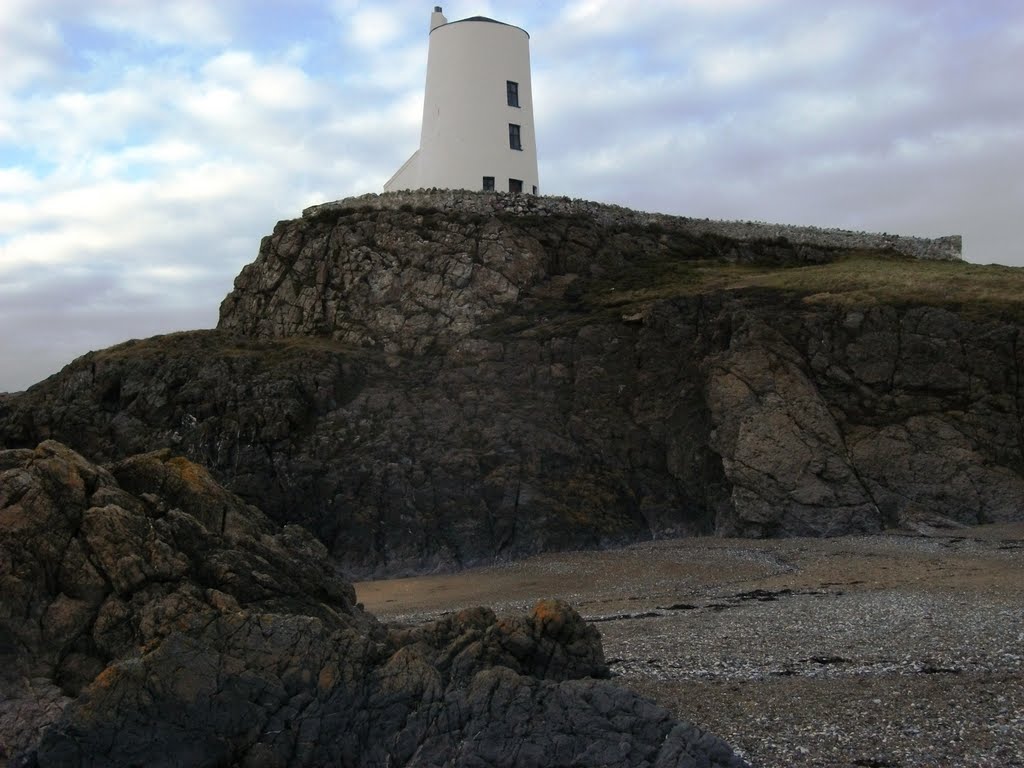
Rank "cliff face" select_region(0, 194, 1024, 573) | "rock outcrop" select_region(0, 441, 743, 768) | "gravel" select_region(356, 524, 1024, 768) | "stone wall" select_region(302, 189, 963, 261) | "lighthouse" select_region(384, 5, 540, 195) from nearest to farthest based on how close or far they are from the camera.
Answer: "rock outcrop" select_region(0, 441, 743, 768), "gravel" select_region(356, 524, 1024, 768), "cliff face" select_region(0, 194, 1024, 573), "stone wall" select_region(302, 189, 963, 261), "lighthouse" select_region(384, 5, 540, 195)

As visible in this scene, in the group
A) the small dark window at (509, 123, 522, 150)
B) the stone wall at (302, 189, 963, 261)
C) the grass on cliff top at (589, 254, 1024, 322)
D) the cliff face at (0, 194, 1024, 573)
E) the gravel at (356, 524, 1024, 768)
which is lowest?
the gravel at (356, 524, 1024, 768)

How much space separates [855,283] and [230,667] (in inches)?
1360

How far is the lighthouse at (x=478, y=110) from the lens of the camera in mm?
51000

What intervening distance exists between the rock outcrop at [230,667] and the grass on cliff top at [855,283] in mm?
27415

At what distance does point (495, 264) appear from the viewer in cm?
4622

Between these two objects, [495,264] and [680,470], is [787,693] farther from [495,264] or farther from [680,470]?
[495,264]

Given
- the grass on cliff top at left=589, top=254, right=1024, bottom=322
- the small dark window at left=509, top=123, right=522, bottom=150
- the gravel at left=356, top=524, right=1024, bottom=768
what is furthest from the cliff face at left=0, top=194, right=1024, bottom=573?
the small dark window at left=509, top=123, right=522, bottom=150

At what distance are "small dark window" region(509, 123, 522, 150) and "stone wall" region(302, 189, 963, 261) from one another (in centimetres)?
452

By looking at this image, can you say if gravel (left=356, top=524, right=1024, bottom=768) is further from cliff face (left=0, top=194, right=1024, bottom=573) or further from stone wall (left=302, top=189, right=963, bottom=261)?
stone wall (left=302, top=189, right=963, bottom=261)

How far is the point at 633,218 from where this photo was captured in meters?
51.5

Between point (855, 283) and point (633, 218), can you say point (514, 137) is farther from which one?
point (855, 283)

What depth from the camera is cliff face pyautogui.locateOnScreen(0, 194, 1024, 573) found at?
117ft

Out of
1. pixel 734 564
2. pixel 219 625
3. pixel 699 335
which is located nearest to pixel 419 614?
pixel 734 564

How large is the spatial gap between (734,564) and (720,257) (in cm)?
2353
